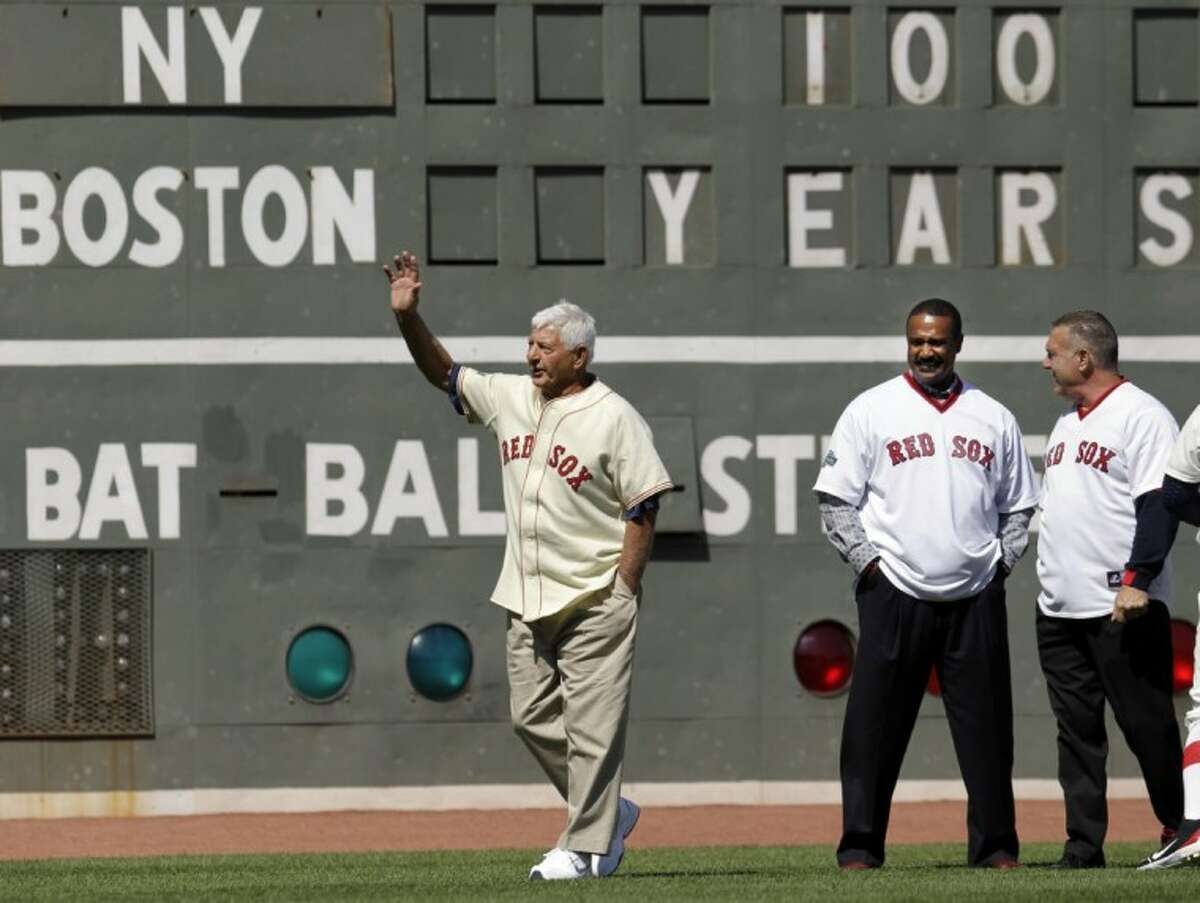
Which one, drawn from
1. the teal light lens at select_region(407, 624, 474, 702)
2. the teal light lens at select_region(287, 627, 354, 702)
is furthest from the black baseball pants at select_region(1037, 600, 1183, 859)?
the teal light lens at select_region(287, 627, 354, 702)

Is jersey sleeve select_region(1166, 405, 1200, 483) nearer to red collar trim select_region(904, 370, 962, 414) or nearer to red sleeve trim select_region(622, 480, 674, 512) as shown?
red collar trim select_region(904, 370, 962, 414)

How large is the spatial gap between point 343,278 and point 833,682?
2743 millimetres

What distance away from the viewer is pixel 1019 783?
1141 cm

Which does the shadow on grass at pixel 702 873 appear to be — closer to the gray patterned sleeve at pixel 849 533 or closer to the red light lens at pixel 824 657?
→ the gray patterned sleeve at pixel 849 533

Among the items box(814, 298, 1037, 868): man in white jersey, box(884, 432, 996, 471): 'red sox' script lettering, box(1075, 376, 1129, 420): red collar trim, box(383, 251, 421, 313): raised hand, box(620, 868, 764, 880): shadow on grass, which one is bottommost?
box(620, 868, 764, 880): shadow on grass

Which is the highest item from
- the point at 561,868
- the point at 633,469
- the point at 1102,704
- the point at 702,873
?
the point at 633,469

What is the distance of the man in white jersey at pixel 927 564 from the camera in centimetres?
798

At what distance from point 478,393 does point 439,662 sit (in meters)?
3.24

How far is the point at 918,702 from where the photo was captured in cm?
813

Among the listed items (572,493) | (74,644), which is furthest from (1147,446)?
(74,644)

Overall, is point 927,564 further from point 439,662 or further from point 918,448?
point 439,662

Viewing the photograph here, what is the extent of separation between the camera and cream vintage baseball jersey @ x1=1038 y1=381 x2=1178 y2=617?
26.5 feet

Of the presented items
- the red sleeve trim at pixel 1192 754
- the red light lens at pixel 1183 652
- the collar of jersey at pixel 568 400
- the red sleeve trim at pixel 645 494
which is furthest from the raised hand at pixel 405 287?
the red light lens at pixel 1183 652

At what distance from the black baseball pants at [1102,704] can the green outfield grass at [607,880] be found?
23cm
